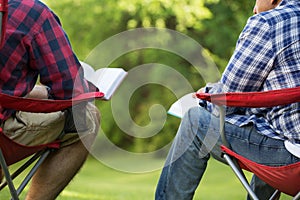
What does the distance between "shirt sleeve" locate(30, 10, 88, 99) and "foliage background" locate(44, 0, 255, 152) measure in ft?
18.0

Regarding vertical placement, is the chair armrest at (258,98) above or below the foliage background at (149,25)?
above

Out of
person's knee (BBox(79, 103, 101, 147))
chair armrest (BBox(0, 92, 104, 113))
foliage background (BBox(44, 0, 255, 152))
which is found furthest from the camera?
foliage background (BBox(44, 0, 255, 152))

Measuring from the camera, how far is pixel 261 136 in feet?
8.36

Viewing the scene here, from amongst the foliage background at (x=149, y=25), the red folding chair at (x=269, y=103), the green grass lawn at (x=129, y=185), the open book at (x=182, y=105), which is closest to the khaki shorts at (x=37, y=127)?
the open book at (x=182, y=105)

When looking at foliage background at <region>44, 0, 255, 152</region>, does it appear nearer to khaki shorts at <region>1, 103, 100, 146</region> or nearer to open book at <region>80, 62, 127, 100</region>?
open book at <region>80, 62, 127, 100</region>

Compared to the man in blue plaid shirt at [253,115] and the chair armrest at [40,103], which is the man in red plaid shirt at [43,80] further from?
the man in blue plaid shirt at [253,115]

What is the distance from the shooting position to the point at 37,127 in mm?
2641

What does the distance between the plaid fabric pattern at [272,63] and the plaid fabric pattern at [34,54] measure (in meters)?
0.58

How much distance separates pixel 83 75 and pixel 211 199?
247cm

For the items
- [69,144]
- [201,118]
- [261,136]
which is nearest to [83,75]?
[69,144]

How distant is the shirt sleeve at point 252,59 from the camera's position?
250cm

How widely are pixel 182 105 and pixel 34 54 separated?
2.08ft

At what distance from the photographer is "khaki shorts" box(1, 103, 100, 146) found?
8.55 feet

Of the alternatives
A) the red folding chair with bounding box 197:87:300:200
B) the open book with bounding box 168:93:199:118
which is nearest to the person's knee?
the open book with bounding box 168:93:199:118
